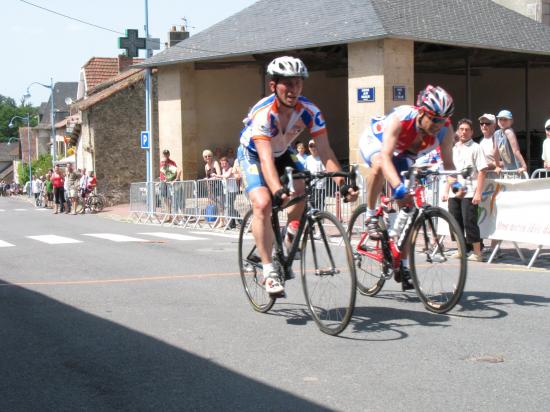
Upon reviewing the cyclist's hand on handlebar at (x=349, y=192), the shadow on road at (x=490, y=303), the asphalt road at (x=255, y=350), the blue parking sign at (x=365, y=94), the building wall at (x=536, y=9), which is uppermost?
the building wall at (x=536, y=9)

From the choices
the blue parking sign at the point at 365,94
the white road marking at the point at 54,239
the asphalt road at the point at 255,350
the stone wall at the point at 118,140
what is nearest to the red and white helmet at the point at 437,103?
the asphalt road at the point at 255,350

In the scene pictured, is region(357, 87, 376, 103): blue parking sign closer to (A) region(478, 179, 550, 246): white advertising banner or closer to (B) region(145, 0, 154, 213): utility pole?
(B) region(145, 0, 154, 213): utility pole

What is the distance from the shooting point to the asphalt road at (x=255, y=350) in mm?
4793

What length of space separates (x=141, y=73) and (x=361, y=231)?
35.6 metres

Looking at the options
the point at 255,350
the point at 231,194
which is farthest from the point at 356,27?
the point at 255,350

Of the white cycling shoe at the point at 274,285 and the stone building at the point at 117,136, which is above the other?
the stone building at the point at 117,136

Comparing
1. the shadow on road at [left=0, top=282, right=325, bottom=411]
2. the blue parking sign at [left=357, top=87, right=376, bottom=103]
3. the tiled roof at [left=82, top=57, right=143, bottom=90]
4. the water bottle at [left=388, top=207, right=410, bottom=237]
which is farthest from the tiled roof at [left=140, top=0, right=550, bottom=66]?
the tiled roof at [left=82, top=57, right=143, bottom=90]

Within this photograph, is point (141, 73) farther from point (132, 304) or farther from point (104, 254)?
point (132, 304)

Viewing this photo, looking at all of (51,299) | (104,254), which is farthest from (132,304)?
(104,254)

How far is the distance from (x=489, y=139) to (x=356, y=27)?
9.49m

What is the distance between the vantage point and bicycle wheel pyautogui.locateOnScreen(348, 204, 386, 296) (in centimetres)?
741

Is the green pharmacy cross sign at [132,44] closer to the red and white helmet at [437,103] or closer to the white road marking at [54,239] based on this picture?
the white road marking at [54,239]

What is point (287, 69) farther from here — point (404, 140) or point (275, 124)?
point (404, 140)

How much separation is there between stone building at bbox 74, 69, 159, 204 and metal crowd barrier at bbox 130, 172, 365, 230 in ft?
53.4
